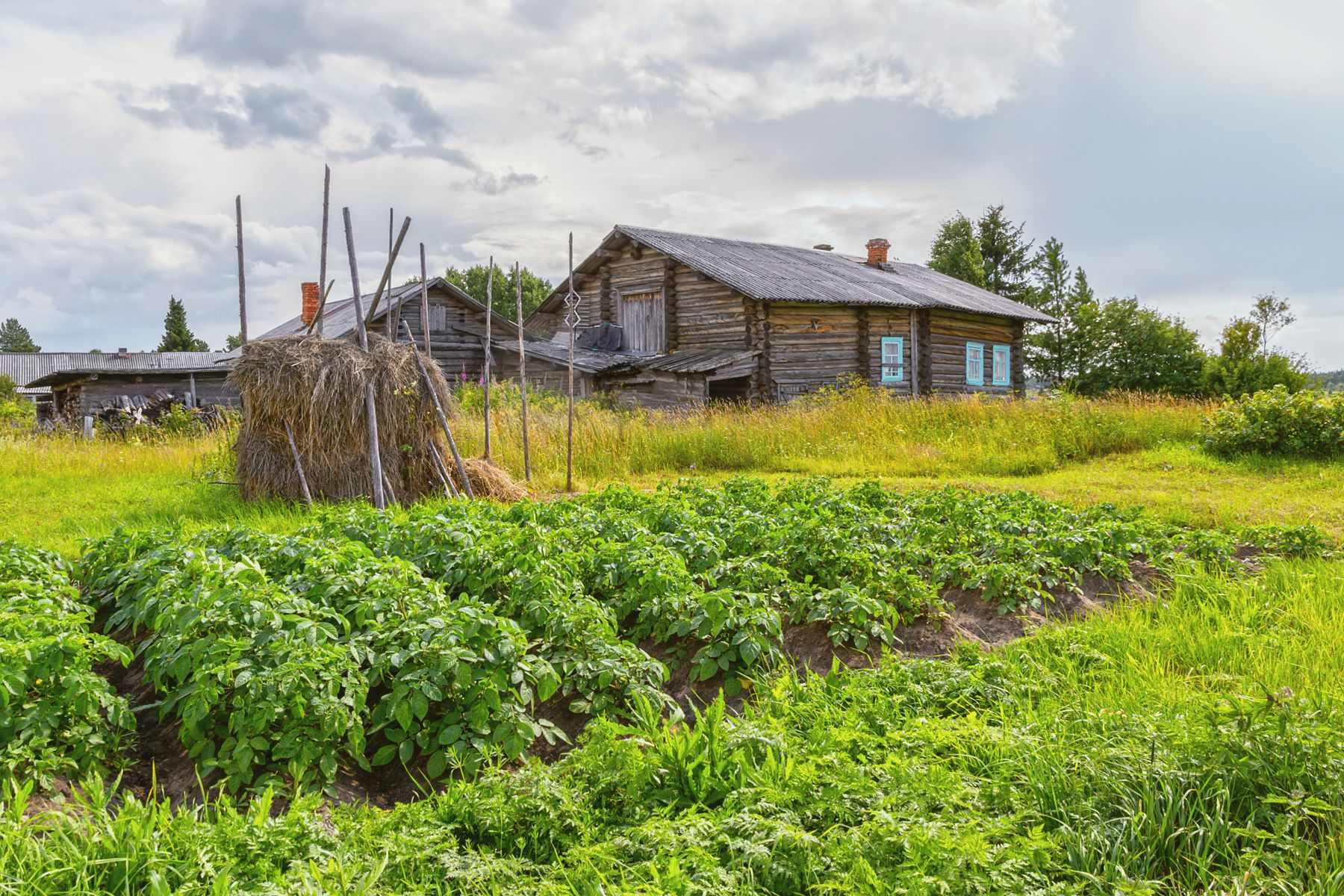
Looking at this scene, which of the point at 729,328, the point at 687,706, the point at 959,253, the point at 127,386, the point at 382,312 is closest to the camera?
the point at 687,706

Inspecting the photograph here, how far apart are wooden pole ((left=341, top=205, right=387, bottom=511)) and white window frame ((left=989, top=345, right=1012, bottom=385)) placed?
22658mm

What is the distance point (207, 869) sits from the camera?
2.48m

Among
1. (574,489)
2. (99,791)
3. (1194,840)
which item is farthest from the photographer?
(574,489)

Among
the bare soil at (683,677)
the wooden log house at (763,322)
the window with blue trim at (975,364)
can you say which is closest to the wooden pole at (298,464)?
the bare soil at (683,677)

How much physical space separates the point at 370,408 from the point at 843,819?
294 inches

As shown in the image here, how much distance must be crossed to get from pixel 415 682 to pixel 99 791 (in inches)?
44.3

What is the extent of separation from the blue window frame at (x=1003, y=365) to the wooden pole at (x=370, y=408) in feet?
74.7

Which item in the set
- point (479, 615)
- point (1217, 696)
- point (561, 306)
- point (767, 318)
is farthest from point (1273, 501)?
point (561, 306)

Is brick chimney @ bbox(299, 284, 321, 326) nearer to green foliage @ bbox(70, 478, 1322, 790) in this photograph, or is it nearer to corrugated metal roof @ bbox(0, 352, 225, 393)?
green foliage @ bbox(70, 478, 1322, 790)

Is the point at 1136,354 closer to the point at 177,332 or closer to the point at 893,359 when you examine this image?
the point at 893,359

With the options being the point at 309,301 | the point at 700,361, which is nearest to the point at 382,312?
the point at 309,301

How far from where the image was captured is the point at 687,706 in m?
4.33

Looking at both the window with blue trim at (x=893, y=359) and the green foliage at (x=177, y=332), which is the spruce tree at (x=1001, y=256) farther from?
the green foliage at (x=177, y=332)

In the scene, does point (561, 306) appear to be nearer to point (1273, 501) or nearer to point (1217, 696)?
point (1273, 501)
